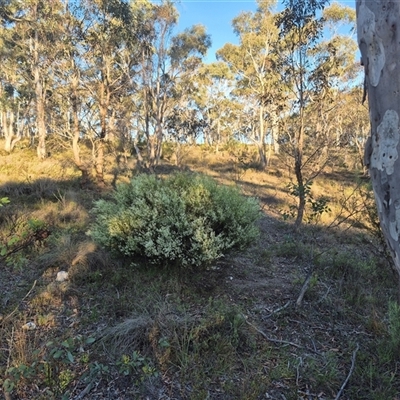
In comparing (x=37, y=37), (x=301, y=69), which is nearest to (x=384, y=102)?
(x=301, y=69)

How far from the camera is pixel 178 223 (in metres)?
3.96

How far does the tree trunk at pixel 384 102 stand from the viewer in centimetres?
139

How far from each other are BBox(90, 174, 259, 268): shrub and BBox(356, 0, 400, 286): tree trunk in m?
2.60

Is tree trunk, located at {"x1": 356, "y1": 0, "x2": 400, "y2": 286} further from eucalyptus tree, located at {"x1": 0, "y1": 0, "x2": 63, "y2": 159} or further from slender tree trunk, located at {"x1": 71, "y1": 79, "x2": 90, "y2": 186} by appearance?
eucalyptus tree, located at {"x1": 0, "y1": 0, "x2": 63, "y2": 159}

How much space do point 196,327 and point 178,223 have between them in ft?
4.42

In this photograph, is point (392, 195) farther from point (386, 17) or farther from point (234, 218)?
point (234, 218)

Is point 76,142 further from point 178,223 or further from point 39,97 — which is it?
point 178,223

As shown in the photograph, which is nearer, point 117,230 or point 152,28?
point 117,230

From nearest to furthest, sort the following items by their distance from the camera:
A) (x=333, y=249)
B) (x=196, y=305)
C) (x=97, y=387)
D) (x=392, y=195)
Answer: (x=392, y=195), (x=97, y=387), (x=196, y=305), (x=333, y=249)

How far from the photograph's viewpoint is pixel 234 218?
425 centimetres

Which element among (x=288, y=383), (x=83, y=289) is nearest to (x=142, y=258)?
(x=83, y=289)

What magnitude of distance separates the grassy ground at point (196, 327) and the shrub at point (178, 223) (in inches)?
13.3

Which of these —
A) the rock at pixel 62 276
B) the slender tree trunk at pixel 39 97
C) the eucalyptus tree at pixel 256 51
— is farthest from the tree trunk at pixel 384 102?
the slender tree trunk at pixel 39 97

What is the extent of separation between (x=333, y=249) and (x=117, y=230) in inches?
156
